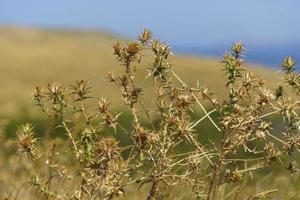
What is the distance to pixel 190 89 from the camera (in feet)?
15.0

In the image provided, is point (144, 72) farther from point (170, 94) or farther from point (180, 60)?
point (180, 60)

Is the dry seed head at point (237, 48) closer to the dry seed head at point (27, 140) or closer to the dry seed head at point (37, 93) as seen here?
the dry seed head at point (37, 93)

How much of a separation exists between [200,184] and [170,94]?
574mm

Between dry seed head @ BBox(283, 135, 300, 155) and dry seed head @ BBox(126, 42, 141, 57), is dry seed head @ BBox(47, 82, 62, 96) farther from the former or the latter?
dry seed head @ BBox(283, 135, 300, 155)

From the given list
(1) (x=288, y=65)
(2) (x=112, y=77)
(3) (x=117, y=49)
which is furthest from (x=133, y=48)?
(1) (x=288, y=65)

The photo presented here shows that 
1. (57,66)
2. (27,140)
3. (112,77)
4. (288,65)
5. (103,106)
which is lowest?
(57,66)

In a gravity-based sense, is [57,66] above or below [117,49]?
below

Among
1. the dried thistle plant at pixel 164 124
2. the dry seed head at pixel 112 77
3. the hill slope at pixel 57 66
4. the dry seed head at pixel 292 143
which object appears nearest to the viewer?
the dried thistle plant at pixel 164 124

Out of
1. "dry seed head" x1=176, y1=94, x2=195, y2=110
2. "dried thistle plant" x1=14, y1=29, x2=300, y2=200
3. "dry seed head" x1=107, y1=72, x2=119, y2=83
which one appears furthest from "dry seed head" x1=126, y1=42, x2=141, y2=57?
"dry seed head" x1=176, y1=94, x2=195, y2=110

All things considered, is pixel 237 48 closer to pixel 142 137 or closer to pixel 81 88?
pixel 142 137

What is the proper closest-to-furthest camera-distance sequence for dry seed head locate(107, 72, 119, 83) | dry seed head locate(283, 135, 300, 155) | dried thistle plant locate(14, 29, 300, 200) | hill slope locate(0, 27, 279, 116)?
dried thistle plant locate(14, 29, 300, 200), dry seed head locate(283, 135, 300, 155), dry seed head locate(107, 72, 119, 83), hill slope locate(0, 27, 279, 116)

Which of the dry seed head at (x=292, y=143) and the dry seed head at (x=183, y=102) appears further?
the dry seed head at (x=183, y=102)

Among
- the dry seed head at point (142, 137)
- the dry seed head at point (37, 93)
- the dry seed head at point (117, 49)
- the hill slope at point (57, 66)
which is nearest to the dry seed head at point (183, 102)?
the dry seed head at point (142, 137)

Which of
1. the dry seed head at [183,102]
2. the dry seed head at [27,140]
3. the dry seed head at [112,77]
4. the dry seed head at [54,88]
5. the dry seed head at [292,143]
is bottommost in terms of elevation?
the dry seed head at [27,140]
